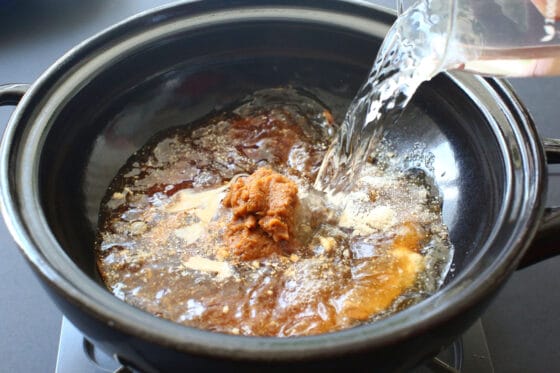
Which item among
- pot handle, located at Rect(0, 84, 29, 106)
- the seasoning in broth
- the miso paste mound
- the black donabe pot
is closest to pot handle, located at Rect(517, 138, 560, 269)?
the black donabe pot

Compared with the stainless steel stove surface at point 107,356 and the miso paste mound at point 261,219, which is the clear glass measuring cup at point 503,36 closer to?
the miso paste mound at point 261,219

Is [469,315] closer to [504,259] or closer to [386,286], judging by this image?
[504,259]

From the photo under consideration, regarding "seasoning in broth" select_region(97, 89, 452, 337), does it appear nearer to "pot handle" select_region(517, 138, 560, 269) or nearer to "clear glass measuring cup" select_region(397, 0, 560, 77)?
"pot handle" select_region(517, 138, 560, 269)

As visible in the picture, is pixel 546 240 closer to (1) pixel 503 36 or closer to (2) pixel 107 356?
(1) pixel 503 36

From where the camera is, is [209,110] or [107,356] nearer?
[107,356]

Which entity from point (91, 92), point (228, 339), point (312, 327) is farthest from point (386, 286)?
point (91, 92)

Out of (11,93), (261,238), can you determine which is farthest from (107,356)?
(11,93)
